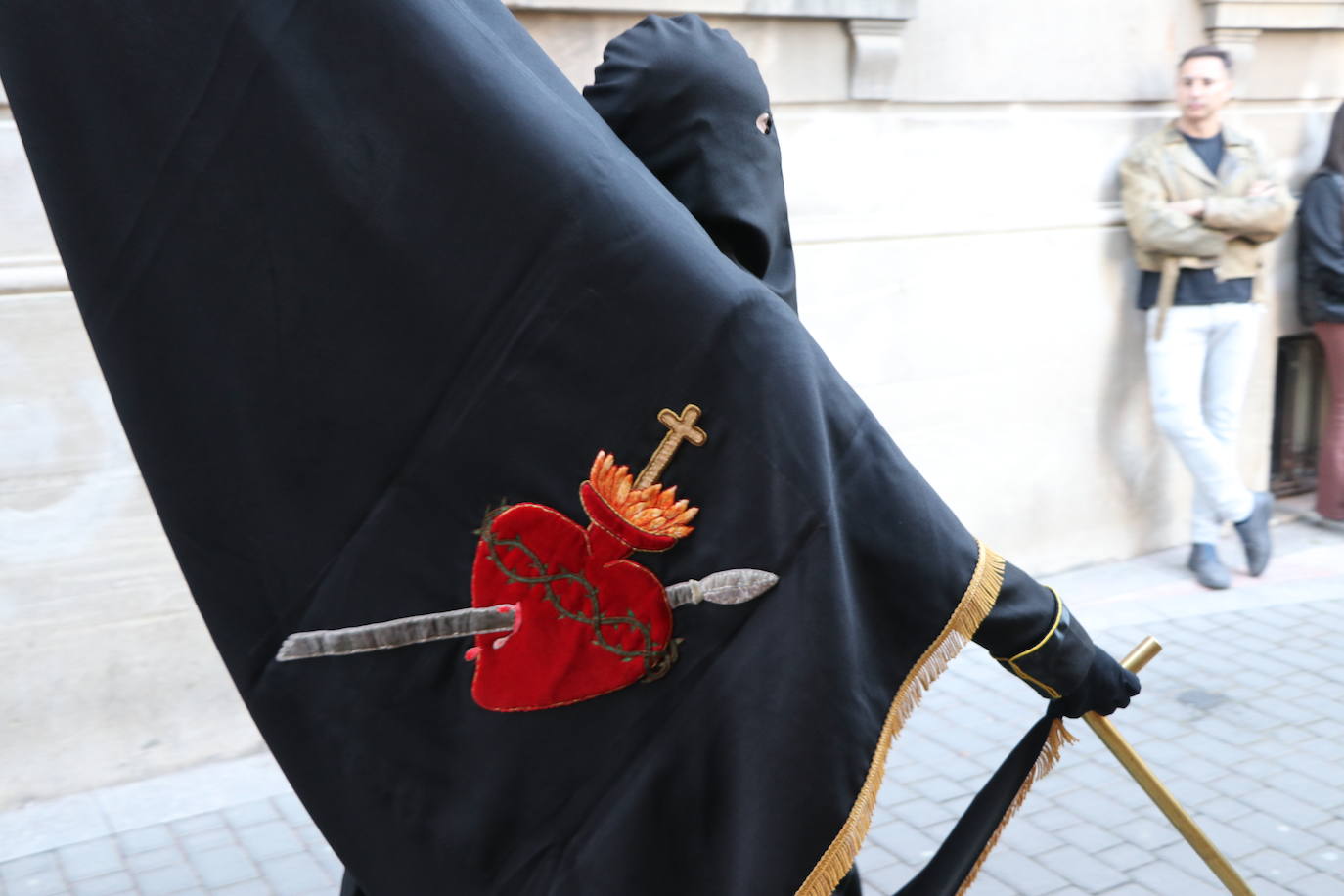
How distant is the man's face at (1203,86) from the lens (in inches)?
256

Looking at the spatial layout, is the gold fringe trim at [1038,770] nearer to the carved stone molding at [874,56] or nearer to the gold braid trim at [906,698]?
the gold braid trim at [906,698]

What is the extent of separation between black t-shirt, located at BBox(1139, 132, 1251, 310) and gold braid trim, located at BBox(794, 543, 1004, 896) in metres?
5.11

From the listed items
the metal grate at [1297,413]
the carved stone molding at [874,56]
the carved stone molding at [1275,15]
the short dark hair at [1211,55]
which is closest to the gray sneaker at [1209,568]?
the metal grate at [1297,413]

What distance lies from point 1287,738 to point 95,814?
Result: 3968mm

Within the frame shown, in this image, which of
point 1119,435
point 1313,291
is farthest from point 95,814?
point 1313,291

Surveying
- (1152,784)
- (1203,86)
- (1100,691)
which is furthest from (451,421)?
(1203,86)

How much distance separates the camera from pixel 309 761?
1.90 meters

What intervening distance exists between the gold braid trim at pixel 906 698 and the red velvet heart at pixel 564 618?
0.32 meters

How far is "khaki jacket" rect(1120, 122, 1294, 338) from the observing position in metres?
6.48

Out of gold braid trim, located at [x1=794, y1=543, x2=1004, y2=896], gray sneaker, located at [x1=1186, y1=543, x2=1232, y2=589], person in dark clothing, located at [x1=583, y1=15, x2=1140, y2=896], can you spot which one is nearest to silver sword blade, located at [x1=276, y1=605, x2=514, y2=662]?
gold braid trim, located at [x1=794, y1=543, x2=1004, y2=896]

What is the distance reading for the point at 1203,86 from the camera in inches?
257

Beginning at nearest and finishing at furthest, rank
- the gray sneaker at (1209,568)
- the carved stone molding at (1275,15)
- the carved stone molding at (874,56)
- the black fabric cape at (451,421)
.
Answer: the black fabric cape at (451,421) → the carved stone molding at (874,56) → the gray sneaker at (1209,568) → the carved stone molding at (1275,15)

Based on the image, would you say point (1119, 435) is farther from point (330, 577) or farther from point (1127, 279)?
point (330, 577)

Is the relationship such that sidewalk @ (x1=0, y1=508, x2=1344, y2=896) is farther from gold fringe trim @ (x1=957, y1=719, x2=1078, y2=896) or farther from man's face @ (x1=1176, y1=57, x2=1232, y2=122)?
man's face @ (x1=1176, y1=57, x2=1232, y2=122)
